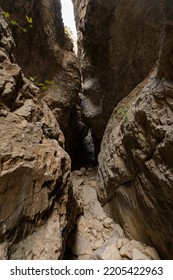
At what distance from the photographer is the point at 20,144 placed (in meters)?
2.51

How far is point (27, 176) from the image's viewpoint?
2.42 metres

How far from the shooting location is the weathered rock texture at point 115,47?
471 cm

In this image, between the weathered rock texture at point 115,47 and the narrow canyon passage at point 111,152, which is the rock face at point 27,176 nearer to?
the narrow canyon passage at point 111,152

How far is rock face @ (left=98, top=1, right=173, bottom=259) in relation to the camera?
2.39 meters

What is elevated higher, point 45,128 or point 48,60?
point 48,60

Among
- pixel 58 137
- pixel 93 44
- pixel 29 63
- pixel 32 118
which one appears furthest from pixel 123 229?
pixel 93 44

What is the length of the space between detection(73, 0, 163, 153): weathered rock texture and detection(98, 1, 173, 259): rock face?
2.43m

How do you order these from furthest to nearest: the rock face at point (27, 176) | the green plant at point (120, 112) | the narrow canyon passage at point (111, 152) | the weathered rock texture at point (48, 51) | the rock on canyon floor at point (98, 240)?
the green plant at point (120, 112)
the weathered rock texture at point (48, 51)
the rock on canyon floor at point (98, 240)
the narrow canyon passage at point (111, 152)
the rock face at point (27, 176)

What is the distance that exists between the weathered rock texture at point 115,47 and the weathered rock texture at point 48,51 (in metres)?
0.83

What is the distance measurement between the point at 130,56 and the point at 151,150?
370 cm

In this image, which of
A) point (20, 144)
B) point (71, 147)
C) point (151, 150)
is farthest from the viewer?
point (71, 147)

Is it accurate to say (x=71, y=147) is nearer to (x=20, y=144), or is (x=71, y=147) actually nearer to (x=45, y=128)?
(x=45, y=128)

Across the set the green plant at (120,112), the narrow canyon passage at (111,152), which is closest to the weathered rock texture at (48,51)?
the narrow canyon passage at (111,152)

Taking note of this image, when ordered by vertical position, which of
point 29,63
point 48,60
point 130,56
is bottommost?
point 130,56
